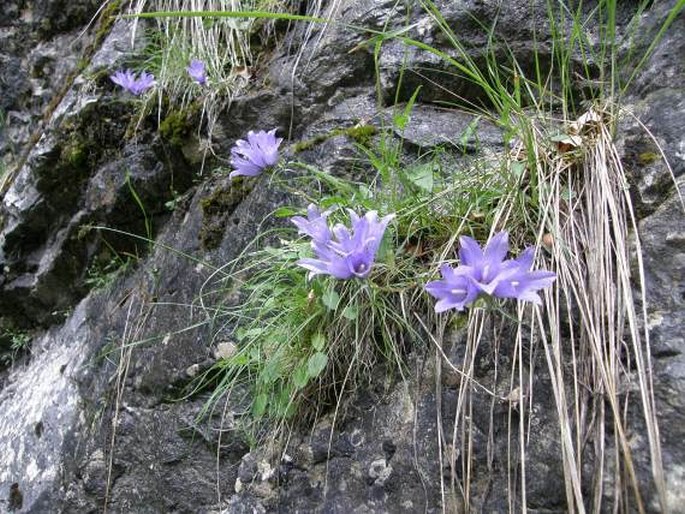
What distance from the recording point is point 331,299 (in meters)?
1.26

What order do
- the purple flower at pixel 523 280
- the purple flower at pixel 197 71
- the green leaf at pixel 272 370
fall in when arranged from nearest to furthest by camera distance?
the purple flower at pixel 523 280 → the green leaf at pixel 272 370 → the purple flower at pixel 197 71

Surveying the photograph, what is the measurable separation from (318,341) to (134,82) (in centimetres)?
159

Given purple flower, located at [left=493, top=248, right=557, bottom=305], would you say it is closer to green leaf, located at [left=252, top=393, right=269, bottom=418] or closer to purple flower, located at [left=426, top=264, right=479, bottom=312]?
purple flower, located at [left=426, top=264, right=479, bottom=312]

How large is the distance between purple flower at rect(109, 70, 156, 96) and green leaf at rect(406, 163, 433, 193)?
1373 mm

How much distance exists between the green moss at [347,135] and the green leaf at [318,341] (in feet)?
2.14

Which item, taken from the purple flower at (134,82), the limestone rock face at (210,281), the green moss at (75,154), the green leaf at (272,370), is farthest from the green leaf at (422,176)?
the green moss at (75,154)

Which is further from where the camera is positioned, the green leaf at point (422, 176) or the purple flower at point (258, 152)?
the purple flower at point (258, 152)

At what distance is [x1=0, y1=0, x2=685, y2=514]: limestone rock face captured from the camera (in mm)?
1153

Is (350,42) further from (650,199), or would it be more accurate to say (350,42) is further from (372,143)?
(650,199)

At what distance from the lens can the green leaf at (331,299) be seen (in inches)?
49.4

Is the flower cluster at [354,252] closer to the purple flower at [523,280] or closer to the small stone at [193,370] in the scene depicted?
the purple flower at [523,280]

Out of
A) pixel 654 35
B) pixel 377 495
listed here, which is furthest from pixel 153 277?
pixel 654 35

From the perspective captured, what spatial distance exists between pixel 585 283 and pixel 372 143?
2.59 ft

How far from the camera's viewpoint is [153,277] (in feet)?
6.89
